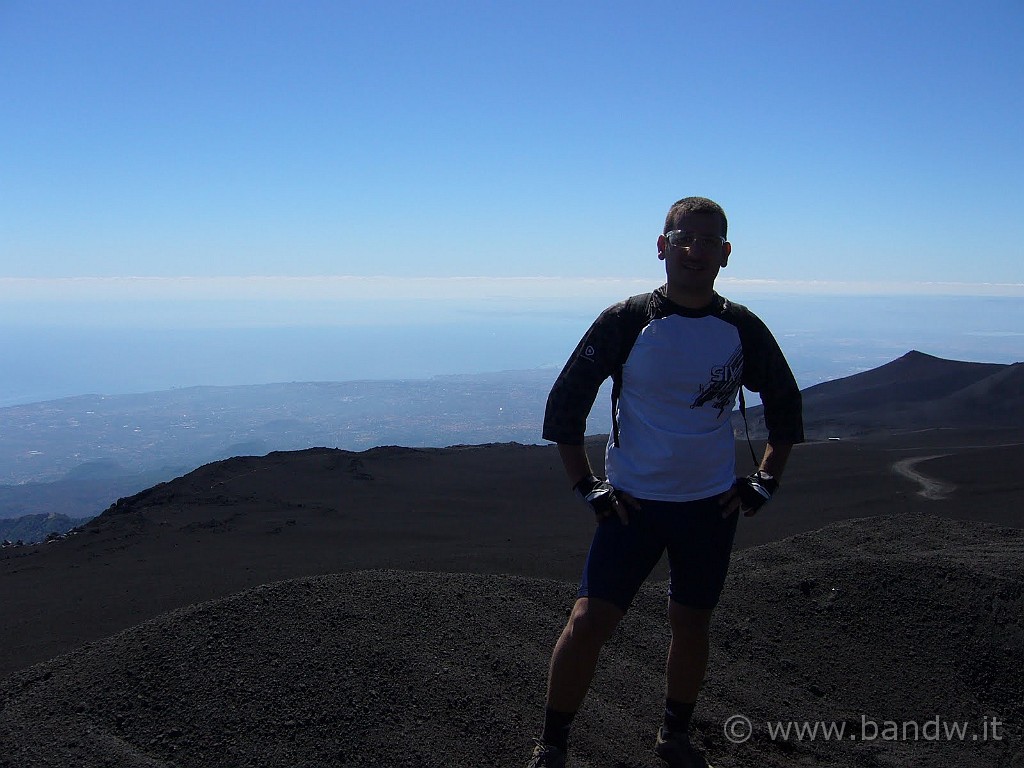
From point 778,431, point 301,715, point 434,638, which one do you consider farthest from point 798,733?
point 301,715

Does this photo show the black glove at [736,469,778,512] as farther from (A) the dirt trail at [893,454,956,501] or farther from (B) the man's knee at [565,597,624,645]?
(A) the dirt trail at [893,454,956,501]

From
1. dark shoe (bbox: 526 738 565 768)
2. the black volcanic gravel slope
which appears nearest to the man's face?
dark shoe (bbox: 526 738 565 768)

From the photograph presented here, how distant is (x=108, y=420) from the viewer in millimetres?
113875

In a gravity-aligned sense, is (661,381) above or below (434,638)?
above

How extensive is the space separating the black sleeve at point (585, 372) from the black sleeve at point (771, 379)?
0.50m

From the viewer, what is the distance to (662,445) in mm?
2615

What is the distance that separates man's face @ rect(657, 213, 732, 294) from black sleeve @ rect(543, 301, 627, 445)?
0.24 m

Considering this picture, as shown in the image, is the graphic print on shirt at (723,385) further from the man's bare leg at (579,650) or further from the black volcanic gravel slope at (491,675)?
the black volcanic gravel slope at (491,675)

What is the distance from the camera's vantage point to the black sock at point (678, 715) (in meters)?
2.85

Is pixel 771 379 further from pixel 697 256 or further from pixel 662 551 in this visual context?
pixel 662 551

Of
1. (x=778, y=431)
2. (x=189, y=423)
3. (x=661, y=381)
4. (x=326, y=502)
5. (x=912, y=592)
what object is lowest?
(x=189, y=423)

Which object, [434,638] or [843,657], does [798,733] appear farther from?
[434,638]

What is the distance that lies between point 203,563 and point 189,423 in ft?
371

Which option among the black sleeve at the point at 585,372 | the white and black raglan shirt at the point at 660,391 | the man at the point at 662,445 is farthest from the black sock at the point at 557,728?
the black sleeve at the point at 585,372
